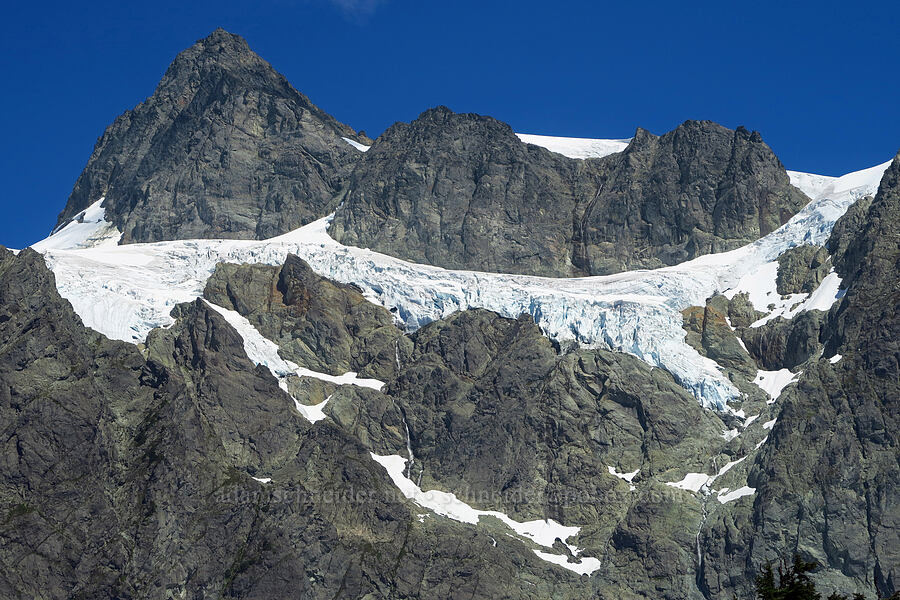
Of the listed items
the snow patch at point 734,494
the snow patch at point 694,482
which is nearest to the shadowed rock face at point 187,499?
the snow patch at point 694,482

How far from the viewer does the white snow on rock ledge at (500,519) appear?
173375mm

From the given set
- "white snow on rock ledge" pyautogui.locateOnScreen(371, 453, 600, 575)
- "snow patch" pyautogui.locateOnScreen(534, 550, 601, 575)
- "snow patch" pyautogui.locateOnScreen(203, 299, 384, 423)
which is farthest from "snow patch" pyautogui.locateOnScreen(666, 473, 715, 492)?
"snow patch" pyautogui.locateOnScreen(203, 299, 384, 423)

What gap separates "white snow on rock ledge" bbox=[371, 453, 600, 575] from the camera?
569 ft

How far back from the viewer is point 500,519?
7087 inches

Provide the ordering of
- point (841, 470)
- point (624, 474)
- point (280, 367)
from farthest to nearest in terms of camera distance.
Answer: point (280, 367), point (624, 474), point (841, 470)

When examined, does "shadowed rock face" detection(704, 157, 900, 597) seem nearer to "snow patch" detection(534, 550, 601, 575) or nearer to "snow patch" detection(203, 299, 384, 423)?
"snow patch" detection(534, 550, 601, 575)

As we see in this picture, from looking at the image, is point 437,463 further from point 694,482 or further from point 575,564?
point 694,482

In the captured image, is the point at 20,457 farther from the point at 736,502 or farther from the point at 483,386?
the point at 736,502

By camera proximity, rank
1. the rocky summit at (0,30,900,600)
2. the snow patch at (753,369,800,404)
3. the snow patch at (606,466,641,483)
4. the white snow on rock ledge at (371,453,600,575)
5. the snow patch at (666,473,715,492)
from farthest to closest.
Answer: the snow patch at (753,369,800,404) → the snow patch at (606,466,641,483) → the snow patch at (666,473,715,492) → the white snow on rock ledge at (371,453,600,575) → the rocky summit at (0,30,900,600)

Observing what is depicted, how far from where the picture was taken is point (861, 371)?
176m

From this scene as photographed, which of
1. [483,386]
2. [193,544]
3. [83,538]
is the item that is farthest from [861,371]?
[83,538]

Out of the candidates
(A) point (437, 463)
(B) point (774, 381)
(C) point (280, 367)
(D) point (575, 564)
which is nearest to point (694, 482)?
(D) point (575, 564)

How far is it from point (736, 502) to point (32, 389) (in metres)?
77.7

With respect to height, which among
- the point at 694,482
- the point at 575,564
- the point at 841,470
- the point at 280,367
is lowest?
the point at 575,564
